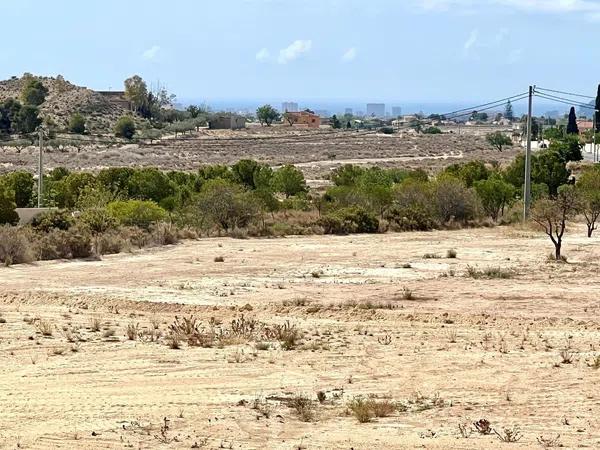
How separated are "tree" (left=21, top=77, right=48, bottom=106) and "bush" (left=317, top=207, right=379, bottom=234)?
94.0 metres

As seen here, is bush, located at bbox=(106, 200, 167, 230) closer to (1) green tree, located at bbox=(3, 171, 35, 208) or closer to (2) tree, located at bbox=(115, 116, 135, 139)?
(1) green tree, located at bbox=(3, 171, 35, 208)

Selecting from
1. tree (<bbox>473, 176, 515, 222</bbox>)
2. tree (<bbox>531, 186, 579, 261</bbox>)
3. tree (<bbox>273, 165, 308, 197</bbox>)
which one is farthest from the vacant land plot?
tree (<bbox>531, 186, 579, 261</bbox>)

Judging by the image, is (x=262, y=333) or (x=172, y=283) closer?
(x=262, y=333)

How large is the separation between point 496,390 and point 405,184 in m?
37.7

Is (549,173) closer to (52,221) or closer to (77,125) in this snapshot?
(52,221)

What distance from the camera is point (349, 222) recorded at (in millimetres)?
46375

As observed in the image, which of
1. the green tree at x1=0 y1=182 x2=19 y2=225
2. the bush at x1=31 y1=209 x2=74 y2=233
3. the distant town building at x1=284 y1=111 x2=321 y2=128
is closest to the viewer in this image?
the bush at x1=31 y1=209 x2=74 y2=233

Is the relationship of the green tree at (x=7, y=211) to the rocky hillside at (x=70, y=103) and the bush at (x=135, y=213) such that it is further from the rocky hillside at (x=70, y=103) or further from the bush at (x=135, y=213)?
the rocky hillside at (x=70, y=103)

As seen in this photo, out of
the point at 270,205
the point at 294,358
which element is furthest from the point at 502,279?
the point at 270,205

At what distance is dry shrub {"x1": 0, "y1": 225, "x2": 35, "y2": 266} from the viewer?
3309 cm

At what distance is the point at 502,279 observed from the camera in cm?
3016

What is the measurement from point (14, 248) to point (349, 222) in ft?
57.4

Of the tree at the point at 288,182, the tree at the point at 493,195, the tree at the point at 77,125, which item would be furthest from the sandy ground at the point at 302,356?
the tree at the point at 77,125

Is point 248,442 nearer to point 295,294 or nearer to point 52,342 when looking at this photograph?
point 52,342
